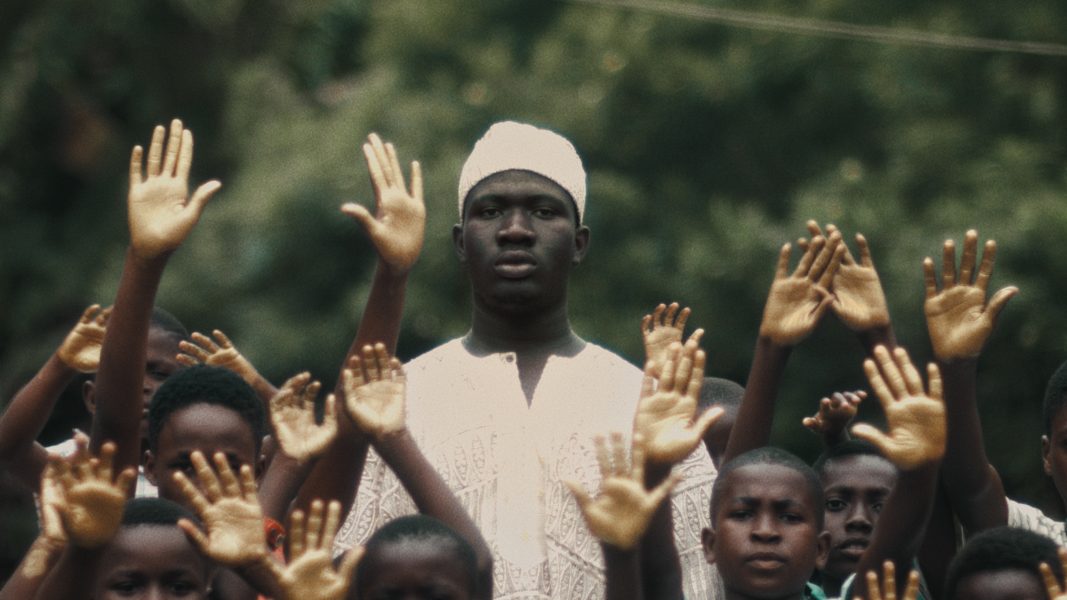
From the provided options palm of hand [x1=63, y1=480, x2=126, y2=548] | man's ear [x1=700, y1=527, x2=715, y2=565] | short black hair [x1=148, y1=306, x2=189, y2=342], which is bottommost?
palm of hand [x1=63, y1=480, x2=126, y2=548]

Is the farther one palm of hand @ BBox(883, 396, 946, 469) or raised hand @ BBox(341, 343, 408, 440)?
raised hand @ BBox(341, 343, 408, 440)

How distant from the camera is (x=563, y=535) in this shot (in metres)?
5.99

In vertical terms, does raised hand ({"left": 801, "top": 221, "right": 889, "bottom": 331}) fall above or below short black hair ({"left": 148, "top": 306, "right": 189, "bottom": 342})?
below

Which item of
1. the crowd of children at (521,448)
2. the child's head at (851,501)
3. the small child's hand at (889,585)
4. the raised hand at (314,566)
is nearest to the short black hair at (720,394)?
the child's head at (851,501)

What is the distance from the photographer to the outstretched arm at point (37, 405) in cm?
682

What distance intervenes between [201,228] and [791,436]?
3492 mm

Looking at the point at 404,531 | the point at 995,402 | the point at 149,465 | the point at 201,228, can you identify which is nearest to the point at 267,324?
the point at 201,228

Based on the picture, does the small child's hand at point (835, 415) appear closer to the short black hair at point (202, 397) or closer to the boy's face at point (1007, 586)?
the boy's face at point (1007, 586)

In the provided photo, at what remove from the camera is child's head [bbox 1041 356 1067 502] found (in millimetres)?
6387

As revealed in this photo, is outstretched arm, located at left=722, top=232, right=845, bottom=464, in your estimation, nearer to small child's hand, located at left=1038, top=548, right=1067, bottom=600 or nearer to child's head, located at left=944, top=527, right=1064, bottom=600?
child's head, located at left=944, top=527, right=1064, bottom=600

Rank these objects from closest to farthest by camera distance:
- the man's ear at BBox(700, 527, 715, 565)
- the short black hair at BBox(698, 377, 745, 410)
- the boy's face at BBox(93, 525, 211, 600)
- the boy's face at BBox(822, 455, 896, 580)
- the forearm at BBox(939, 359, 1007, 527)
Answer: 1. the boy's face at BBox(93, 525, 211, 600)
2. the forearm at BBox(939, 359, 1007, 527)
3. the man's ear at BBox(700, 527, 715, 565)
4. the boy's face at BBox(822, 455, 896, 580)
5. the short black hair at BBox(698, 377, 745, 410)

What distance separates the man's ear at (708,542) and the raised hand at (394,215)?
1.00 meters

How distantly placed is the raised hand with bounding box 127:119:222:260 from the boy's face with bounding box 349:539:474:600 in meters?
0.98

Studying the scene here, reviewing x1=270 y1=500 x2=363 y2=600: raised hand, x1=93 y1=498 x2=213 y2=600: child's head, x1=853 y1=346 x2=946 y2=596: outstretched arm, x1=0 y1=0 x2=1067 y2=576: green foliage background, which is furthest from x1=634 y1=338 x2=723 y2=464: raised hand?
x1=0 y1=0 x2=1067 y2=576: green foliage background
